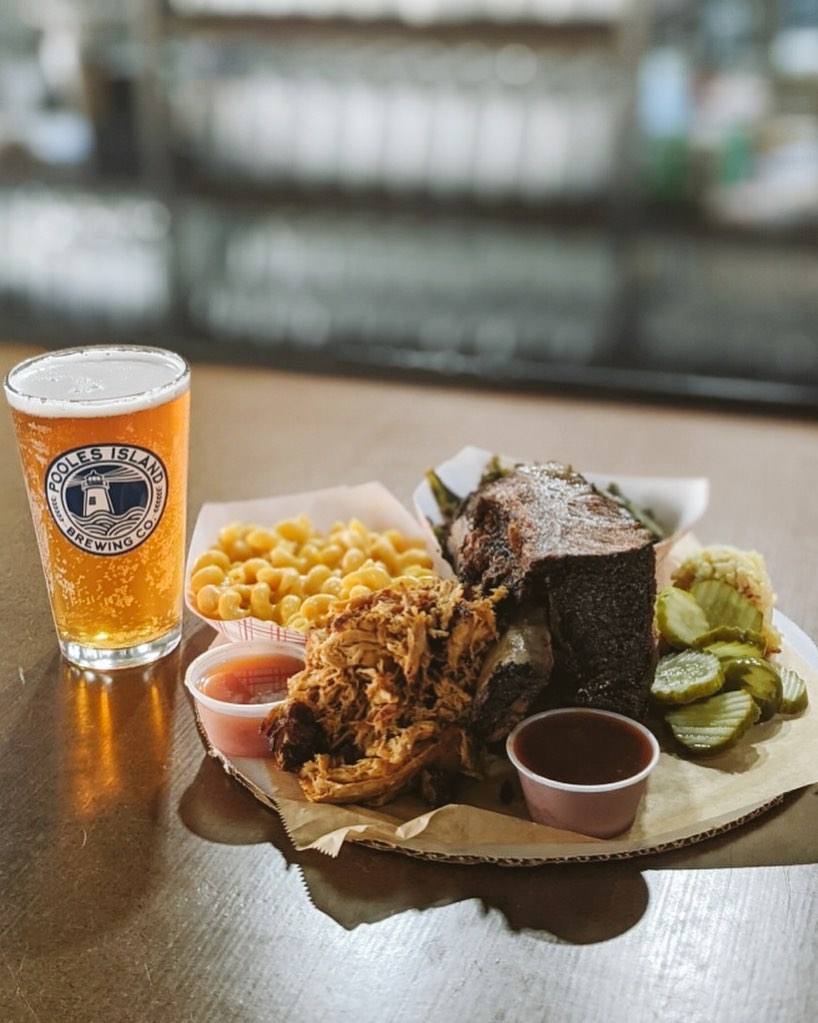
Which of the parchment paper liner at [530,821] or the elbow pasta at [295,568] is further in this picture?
the elbow pasta at [295,568]

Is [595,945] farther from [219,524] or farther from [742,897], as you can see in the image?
[219,524]

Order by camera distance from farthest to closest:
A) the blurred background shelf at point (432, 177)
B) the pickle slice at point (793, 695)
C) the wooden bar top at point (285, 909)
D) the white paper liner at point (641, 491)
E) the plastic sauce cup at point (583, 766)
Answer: the blurred background shelf at point (432, 177)
the white paper liner at point (641, 491)
the pickle slice at point (793, 695)
the plastic sauce cup at point (583, 766)
the wooden bar top at point (285, 909)

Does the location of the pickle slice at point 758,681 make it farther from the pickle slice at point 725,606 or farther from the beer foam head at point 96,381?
the beer foam head at point 96,381

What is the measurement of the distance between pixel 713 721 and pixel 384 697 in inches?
14.4

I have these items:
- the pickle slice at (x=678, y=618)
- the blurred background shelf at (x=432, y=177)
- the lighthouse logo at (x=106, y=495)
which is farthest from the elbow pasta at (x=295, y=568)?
the blurred background shelf at (x=432, y=177)

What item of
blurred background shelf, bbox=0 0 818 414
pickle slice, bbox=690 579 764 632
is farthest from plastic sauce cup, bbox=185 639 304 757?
blurred background shelf, bbox=0 0 818 414

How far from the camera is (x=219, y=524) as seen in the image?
1.66 metres

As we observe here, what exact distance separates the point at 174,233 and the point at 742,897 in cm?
344

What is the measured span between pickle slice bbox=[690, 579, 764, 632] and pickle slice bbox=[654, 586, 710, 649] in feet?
0.05

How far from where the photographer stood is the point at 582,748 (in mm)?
1149

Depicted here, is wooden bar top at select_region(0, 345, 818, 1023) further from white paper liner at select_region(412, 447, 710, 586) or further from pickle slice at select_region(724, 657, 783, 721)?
white paper liner at select_region(412, 447, 710, 586)

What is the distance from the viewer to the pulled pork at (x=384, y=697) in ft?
3.69

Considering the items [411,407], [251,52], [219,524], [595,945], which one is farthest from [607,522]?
[251,52]

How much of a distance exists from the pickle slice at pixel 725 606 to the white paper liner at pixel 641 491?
0.20m
